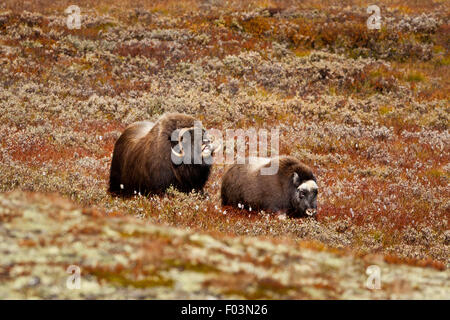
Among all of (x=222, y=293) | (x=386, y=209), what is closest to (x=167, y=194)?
(x=386, y=209)

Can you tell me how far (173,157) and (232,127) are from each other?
29.0 ft

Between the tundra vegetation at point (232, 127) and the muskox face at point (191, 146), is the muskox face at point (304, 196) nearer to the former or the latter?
the tundra vegetation at point (232, 127)

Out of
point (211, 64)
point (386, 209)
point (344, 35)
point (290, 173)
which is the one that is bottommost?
point (386, 209)

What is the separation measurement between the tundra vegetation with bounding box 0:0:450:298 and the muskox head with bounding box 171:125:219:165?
0.74 metres

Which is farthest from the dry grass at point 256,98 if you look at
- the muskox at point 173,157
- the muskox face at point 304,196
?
the muskox at point 173,157

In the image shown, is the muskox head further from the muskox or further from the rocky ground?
the rocky ground

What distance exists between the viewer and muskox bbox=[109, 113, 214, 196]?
9398 millimetres

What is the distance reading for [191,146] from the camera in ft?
30.9

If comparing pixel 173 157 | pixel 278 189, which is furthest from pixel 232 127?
pixel 173 157

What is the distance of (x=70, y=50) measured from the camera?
25.7 m

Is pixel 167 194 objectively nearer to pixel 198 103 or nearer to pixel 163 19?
pixel 198 103

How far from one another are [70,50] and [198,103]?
10.1m

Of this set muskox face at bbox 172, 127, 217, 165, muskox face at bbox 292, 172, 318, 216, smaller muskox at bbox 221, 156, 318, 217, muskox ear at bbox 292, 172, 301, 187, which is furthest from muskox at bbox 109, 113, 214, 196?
muskox face at bbox 292, 172, 318, 216

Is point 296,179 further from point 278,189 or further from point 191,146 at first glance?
point 191,146
